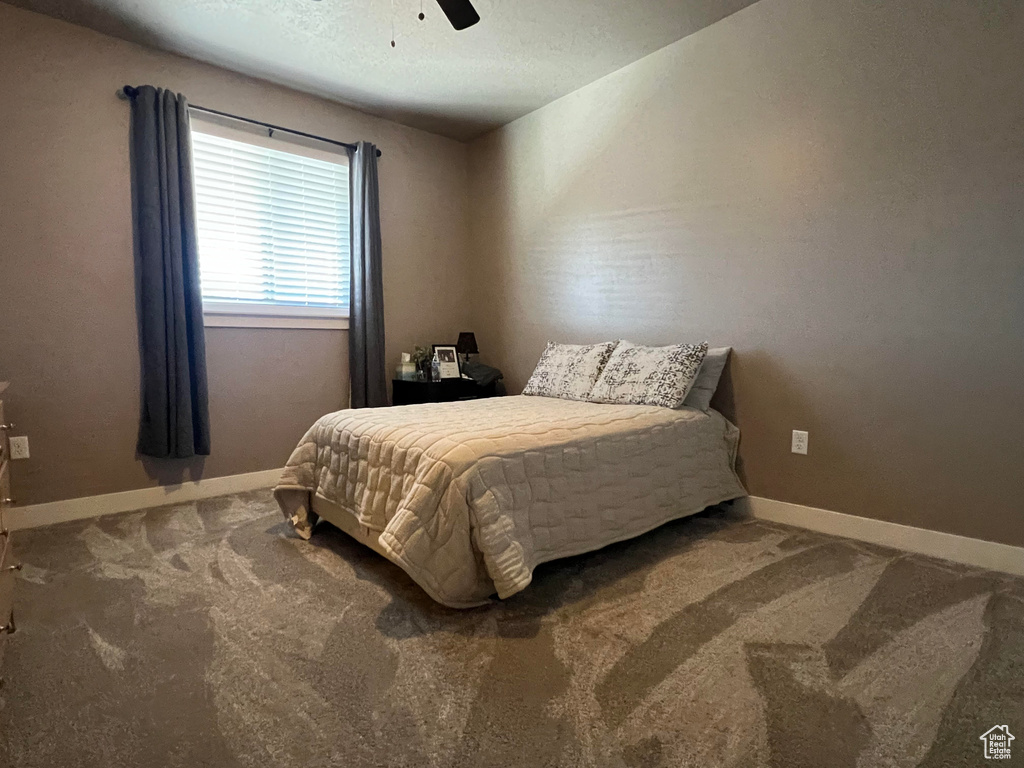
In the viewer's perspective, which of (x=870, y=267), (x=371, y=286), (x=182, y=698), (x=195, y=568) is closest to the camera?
(x=182, y=698)

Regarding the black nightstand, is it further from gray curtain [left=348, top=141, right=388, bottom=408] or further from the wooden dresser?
the wooden dresser

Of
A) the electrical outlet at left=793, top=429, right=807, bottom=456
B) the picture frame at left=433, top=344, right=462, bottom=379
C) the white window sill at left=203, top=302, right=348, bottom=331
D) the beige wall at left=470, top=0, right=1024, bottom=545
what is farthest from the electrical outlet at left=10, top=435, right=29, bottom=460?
the electrical outlet at left=793, top=429, right=807, bottom=456

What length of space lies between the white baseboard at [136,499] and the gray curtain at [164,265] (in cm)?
24

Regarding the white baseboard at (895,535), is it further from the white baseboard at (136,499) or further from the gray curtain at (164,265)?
the gray curtain at (164,265)

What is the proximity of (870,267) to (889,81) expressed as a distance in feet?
2.50

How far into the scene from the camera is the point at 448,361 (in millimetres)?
3916

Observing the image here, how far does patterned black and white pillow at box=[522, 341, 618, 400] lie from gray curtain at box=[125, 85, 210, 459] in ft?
6.48

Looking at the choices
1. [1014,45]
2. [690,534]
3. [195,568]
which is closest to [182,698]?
[195,568]

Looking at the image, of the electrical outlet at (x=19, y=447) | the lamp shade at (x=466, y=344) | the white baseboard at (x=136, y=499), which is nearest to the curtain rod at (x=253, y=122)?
the lamp shade at (x=466, y=344)

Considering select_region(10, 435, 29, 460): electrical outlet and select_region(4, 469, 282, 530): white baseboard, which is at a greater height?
select_region(10, 435, 29, 460): electrical outlet

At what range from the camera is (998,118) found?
2.04 metres

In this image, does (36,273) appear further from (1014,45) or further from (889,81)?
(1014,45)

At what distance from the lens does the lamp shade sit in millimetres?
4211

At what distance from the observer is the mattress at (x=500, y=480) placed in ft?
5.68
